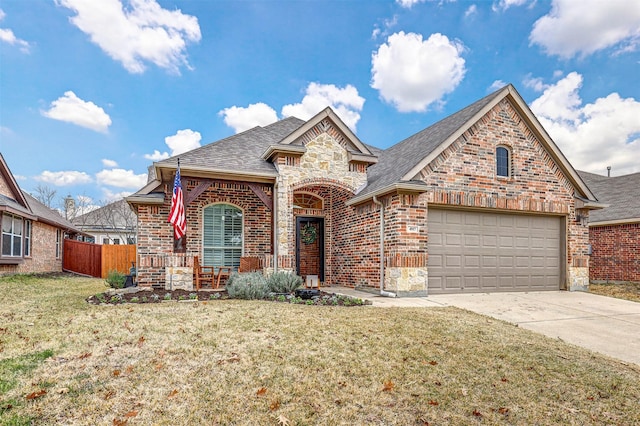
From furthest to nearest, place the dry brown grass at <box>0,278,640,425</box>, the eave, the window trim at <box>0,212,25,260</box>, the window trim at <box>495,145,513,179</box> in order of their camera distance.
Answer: the window trim at <box>0,212,25,260</box> < the window trim at <box>495,145,513,179</box> < the eave < the dry brown grass at <box>0,278,640,425</box>

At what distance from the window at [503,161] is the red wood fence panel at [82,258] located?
62.1 feet

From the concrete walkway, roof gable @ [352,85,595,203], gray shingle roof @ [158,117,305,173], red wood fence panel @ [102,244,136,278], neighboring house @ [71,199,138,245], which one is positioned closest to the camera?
the concrete walkway


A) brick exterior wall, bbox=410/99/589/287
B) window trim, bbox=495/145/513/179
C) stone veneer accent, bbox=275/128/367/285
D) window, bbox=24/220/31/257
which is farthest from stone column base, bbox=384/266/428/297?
window, bbox=24/220/31/257

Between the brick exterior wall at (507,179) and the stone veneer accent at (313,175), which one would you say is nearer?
the brick exterior wall at (507,179)

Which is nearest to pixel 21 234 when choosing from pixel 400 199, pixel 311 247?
pixel 311 247

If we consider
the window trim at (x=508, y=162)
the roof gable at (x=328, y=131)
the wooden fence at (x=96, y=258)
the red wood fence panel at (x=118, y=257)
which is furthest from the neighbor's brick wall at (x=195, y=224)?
the red wood fence panel at (x=118, y=257)

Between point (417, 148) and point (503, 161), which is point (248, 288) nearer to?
point (417, 148)

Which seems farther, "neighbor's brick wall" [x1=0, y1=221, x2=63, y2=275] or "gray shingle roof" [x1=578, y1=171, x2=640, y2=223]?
"neighbor's brick wall" [x1=0, y1=221, x2=63, y2=275]

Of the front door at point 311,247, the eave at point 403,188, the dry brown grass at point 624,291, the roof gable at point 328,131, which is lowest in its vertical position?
the dry brown grass at point 624,291

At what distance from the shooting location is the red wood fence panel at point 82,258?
Answer: 19.7m

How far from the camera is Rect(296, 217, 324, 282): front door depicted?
13438mm

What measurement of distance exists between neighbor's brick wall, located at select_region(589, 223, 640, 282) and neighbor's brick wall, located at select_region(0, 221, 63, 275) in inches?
954

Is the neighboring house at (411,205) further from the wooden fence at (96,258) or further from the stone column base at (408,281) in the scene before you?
the wooden fence at (96,258)

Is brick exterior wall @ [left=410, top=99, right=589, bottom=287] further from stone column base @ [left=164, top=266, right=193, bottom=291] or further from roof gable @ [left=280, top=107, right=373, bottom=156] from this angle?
stone column base @ [left=164, top=266, right=193, bottom=291]
